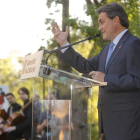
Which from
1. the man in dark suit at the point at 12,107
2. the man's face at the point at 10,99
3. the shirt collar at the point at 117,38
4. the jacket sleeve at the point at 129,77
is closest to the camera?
the jacket sleeve at the point at 129,77

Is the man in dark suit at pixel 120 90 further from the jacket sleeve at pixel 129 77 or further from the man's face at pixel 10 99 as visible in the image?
the man's face at pixel 10 99

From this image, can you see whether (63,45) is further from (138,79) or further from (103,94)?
(138,79)

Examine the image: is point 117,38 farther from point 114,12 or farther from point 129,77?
point 129,77

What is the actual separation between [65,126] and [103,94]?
43 cm

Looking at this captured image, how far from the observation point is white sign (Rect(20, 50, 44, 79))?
95.4 inches

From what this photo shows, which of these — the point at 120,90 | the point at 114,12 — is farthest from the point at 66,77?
the point at 114,12

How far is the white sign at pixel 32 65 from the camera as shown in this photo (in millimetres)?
2424

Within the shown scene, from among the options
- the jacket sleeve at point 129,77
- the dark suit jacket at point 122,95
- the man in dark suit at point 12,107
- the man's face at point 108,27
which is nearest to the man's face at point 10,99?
the man in dark suit at point 12,107

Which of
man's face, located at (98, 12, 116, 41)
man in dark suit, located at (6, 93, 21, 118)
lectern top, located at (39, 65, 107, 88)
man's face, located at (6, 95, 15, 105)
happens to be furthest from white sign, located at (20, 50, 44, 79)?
man's face, located at (6, 95, 15, 105)

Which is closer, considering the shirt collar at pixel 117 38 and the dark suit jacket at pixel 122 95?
the dark suit jacket at pixel 122 95

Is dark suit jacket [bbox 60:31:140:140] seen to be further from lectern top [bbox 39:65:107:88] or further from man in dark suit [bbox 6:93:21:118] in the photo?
man in dark suit [bbox 6:93:21:118]

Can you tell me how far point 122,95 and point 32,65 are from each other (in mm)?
784

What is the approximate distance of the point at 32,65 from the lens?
2.55 metres

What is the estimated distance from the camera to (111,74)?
2.48m
